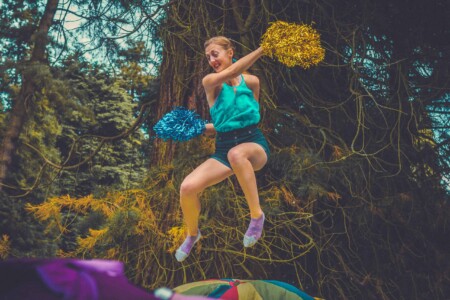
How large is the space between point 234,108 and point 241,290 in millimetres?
955

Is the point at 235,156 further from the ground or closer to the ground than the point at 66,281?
further from the ground

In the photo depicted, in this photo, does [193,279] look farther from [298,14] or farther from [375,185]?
[298,14]

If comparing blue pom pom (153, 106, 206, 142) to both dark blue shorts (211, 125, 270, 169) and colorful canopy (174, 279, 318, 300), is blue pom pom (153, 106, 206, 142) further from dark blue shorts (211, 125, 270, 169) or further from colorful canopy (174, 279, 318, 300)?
colorful canopy (174, 279, 318, 300)

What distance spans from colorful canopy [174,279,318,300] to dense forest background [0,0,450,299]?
131cm

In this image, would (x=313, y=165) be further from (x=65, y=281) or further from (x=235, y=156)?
(x=65, y=281)

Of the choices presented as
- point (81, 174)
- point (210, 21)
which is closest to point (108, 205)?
point (210, 21)

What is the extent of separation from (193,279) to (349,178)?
1542mm

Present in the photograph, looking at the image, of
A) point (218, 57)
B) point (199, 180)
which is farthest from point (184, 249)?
point (218, 57)

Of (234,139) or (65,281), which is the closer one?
(65,281)

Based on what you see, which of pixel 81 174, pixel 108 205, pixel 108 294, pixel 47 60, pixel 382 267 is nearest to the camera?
pixel 108 294

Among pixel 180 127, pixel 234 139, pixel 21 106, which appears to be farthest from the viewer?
pixel 21 106

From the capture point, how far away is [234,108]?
2971 mm

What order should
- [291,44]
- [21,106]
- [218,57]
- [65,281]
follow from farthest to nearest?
[21,106] < [218,57] < [291,44] < [65,281]

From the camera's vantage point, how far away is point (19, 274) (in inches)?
48.6
